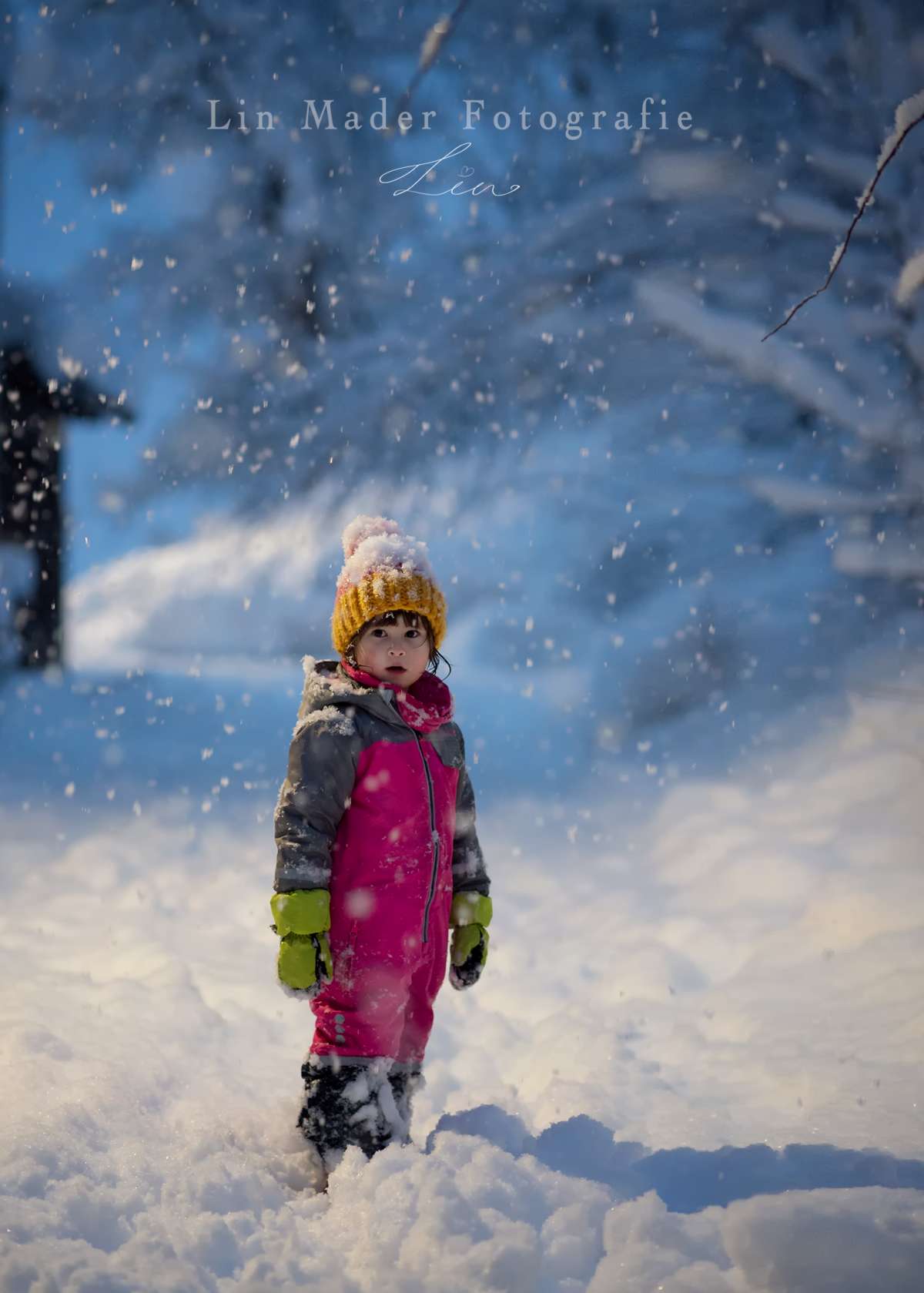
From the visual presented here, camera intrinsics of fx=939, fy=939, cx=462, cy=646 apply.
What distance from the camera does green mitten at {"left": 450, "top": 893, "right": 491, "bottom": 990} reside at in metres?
2.37

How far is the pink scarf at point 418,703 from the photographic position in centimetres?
219

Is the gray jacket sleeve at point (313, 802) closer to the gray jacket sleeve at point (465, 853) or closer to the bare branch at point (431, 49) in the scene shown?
the gray jacket sleeve at point (465, 853)

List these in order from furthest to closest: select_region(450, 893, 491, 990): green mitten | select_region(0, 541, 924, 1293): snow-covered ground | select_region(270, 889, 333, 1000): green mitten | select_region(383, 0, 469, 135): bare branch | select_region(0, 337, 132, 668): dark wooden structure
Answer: select_region(0, 337, 132, 668): dark wooden structure, select_region(383, 0, 469, 135): bare branch, select_region(450, 893, 491, 990): green mitten, select_region(270, 889, 333, 1000): green mitten, select_region(0, 541, 924, 1293): snow-covered ground

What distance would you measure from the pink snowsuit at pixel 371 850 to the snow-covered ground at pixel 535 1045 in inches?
11.5

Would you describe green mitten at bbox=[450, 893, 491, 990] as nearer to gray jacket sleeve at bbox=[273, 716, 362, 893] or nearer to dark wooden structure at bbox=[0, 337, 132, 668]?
gray jacket sleeve at bbox=[273, 716, 362, 893]

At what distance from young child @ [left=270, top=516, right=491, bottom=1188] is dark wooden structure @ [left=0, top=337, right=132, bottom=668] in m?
6.64

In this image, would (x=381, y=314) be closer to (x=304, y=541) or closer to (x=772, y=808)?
(x=304, y=541)

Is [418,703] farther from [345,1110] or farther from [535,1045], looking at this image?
[535,1045]

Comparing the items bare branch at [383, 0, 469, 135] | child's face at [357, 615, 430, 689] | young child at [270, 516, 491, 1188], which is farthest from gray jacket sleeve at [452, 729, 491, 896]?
bare branch at [383, 0, 469, 135]

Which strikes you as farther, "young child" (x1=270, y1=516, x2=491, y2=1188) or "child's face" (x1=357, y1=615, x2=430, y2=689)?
"child's face" (x1=357, y1=615, x2=430, y2=689)

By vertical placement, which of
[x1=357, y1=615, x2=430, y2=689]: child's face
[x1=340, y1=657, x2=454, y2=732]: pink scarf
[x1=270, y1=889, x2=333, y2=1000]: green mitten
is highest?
[x1=357, y1=615, x2=430, y2=689]: child's face

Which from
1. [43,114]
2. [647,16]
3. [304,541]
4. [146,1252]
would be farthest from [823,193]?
[146,1252]

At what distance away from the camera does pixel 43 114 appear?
7.12 meters

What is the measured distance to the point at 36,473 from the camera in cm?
857
